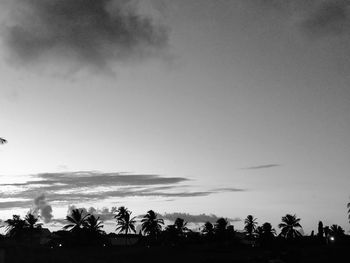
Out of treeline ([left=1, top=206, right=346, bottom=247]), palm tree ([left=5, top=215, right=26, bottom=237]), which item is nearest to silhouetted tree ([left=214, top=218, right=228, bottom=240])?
treeline ([left=1, top=206, right=346, bottom=247])

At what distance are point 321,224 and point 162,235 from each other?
4155 cm

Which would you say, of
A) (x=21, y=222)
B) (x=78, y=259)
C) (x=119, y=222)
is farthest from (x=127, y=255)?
(x=119, y=222)

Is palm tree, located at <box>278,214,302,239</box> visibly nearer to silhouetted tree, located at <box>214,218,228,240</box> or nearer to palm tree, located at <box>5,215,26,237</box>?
silhouetted tree, located at <box>214,218,228,240</box>

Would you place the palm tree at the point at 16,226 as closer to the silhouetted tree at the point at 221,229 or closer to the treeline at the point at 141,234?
the treeline at the point at 141,234

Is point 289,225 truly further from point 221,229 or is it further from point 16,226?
point 16,226

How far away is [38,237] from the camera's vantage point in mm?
101625

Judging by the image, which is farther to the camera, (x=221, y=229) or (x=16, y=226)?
(x=221, y=229)

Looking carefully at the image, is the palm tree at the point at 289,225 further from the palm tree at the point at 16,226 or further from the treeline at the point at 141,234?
the palm tree at the point at 16,226

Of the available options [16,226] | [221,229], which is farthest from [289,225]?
[16,226]

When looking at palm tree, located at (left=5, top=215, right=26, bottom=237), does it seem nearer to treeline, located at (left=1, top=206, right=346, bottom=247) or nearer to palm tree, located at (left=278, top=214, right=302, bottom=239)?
treeline, located at (left=1, top=206, right=346, bottom=247)

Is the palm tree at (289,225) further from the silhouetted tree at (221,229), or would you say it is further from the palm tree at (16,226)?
the palm tree at (16,226)

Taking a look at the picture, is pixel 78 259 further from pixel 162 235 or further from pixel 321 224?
pixel 321 224

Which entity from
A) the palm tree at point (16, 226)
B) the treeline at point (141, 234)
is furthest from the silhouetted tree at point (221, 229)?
the palm tree at point (16, 226)

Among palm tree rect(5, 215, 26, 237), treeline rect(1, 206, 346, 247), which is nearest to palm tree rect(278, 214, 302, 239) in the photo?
treeline rect(1, 206, 346, 247)
